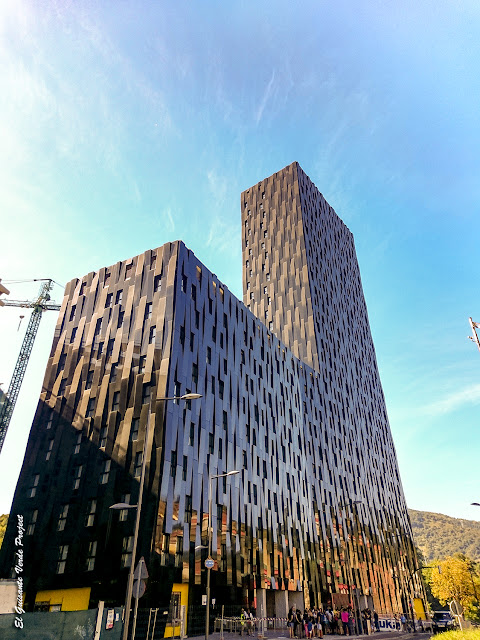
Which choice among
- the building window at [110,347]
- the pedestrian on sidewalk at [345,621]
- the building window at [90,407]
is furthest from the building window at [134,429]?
the pedestrian on sidewalk at [345,621]

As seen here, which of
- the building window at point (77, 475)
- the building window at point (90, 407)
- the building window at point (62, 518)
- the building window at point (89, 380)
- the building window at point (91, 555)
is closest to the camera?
the building window at point (91, 555)

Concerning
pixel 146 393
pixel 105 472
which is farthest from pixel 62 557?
pixel 146 393

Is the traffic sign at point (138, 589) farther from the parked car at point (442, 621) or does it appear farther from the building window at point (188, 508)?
the parked car at point (442, 621)

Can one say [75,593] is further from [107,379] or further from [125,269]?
[125,269]

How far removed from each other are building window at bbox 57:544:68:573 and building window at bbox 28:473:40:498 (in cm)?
678

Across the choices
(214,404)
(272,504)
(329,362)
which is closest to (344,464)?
(329,362)

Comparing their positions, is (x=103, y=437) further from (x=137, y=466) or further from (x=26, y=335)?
(x=26, y=335)

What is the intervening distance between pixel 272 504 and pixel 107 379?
24590 millimetres

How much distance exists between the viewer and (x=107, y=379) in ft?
136

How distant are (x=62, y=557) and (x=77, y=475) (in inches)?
250

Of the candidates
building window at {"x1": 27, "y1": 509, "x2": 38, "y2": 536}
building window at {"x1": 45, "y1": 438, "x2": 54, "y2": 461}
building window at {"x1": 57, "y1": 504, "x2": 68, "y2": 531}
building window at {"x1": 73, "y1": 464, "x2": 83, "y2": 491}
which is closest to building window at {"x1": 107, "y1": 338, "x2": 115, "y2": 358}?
building window at {"x1": 45, "y1": 438, "x2": 54, "y2": 461}

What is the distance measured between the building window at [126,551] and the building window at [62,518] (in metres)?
7.33

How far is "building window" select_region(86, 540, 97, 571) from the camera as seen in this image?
1299 inches

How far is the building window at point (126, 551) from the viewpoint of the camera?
103 ft
